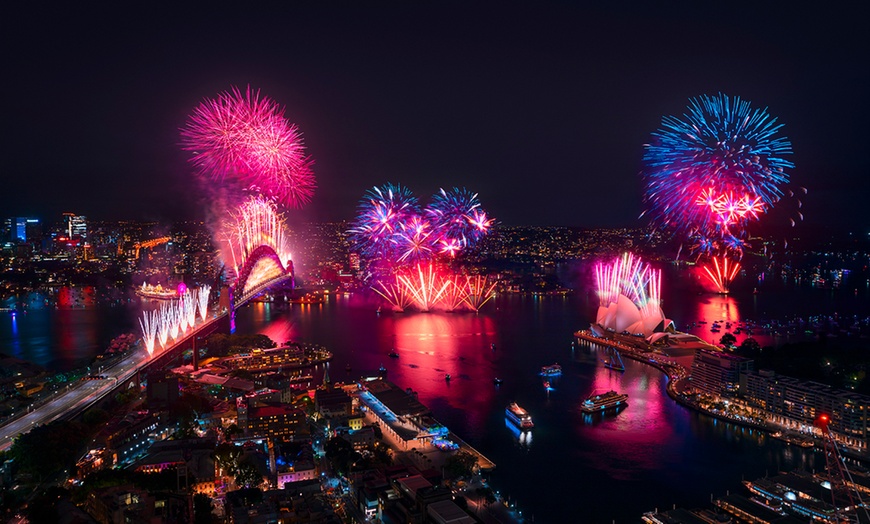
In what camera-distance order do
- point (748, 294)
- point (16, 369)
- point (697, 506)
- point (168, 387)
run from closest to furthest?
point (697, 506) < point (168, 387) < point (16, 369) < point (748, 294)

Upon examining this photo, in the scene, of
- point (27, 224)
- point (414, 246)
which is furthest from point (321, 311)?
point (27, 224)

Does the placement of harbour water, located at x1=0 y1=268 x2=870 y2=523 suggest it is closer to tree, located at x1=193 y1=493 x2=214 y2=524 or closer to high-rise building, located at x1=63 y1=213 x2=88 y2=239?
tree, located at x1=193 y1=493 x2=214 y2=524

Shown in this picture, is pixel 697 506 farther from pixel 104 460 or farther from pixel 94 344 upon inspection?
pixel 94 344

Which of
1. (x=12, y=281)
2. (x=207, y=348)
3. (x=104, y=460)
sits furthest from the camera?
(x=12, y=281)

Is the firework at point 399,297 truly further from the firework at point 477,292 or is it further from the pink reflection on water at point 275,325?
the pink reflection on water at point 275,325

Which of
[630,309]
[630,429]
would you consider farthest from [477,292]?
[630,429]

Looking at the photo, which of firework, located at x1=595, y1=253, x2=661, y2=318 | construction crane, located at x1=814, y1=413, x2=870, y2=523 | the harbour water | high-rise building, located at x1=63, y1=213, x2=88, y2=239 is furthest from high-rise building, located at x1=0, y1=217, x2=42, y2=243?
construction crane, located at x1=814, y1=413, x2=870, y2=523

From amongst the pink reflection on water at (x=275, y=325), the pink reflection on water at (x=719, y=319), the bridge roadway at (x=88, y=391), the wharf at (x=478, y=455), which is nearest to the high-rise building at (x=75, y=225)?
the pink reflection on water at (x=275, y=325)
